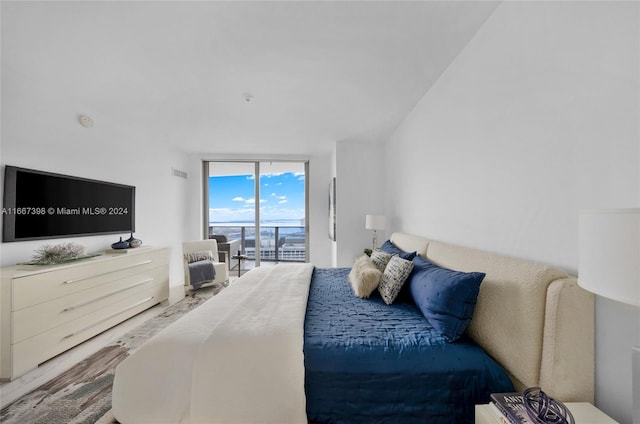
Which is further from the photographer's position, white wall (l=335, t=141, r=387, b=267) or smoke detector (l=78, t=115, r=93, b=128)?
white wall (l=335, t=141, r=387, b=267)

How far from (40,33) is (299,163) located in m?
4.13

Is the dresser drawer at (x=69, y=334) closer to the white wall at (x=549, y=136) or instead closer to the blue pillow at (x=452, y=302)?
the blue pillow at (x=452, y=302)

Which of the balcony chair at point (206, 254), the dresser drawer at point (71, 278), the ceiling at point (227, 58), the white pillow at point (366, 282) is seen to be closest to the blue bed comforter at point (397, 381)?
the white pillow at point (366, 282)

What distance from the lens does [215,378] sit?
4.04 feet

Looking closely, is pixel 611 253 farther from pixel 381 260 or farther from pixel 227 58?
pixel 227 58

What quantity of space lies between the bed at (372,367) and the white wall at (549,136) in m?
0.13

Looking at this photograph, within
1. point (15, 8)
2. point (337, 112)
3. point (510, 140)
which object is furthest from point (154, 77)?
point (510, 140)

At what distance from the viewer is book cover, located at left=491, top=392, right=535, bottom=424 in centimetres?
90

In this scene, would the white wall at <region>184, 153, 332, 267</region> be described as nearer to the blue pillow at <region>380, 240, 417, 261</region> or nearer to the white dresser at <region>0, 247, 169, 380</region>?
the white dresser at <region>0, 247, 169, 380</region>

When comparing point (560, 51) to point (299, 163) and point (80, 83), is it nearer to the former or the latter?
point (80, 83)

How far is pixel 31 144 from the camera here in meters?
2.52

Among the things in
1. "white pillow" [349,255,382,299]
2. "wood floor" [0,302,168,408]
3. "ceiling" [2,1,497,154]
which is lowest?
"wood floor" [0,302,168,408]

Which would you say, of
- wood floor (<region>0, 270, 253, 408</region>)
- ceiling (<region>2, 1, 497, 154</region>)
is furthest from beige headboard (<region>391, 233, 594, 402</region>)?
wood floor (<region>0, 270, 253, 408</region>)

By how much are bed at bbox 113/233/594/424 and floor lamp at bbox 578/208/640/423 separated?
453 mm
